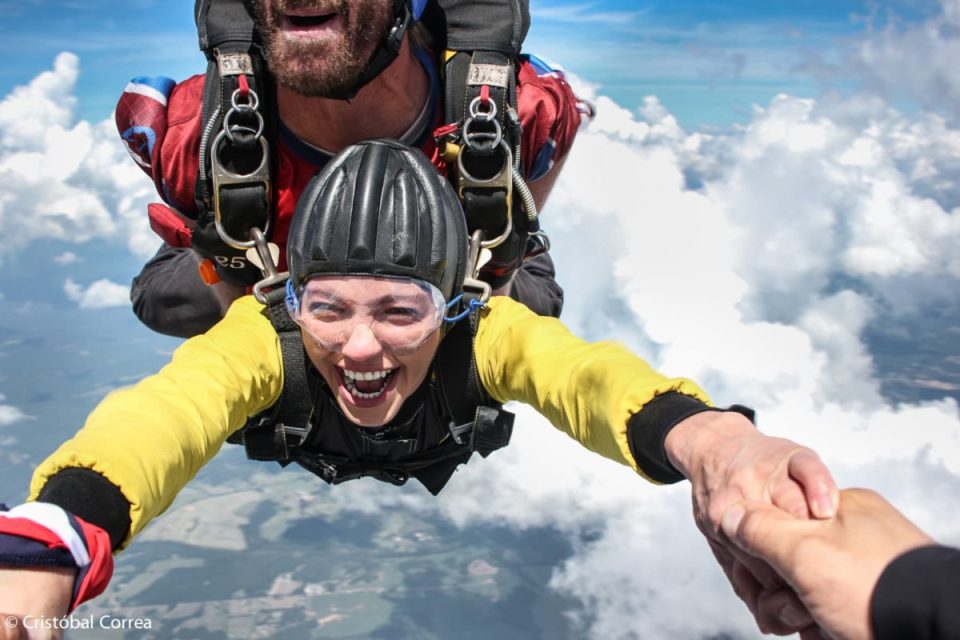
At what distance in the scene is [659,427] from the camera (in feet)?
7.48

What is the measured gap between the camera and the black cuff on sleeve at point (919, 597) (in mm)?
1570

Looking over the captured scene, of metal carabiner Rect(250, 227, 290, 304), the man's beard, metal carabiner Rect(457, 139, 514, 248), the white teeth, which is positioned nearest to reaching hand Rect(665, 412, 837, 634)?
the white teeth

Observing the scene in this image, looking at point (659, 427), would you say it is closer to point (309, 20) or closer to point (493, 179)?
point (493, 179)

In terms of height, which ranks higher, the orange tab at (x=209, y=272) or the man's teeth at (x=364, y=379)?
the orange tab at (x=209, y=272)

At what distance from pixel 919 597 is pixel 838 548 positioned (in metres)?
0.20

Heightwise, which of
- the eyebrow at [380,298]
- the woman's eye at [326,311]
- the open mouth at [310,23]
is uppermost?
the open mouth at [310,23]

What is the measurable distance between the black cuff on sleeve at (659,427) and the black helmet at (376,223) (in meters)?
1.15

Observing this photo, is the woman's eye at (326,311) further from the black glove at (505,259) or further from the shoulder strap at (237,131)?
the black glove at (505,259)

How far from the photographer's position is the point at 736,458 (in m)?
2.03

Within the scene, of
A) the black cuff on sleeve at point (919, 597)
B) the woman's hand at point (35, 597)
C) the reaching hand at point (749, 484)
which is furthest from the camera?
the reaching hand at point (749, 484)

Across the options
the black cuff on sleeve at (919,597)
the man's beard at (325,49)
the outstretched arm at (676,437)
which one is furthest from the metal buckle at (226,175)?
the black cuff on sleeve at (919,597)

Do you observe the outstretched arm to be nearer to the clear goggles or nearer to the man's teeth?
the clear goggles

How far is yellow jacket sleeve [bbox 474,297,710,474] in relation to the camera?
95.7 inches

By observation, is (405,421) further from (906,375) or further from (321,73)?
(906,375)
